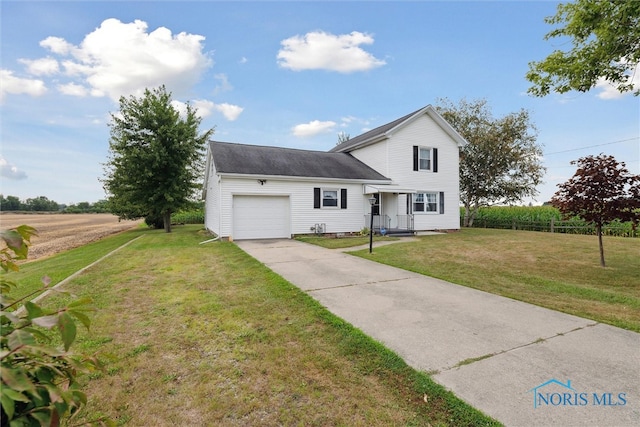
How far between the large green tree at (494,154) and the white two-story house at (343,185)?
6.09 m

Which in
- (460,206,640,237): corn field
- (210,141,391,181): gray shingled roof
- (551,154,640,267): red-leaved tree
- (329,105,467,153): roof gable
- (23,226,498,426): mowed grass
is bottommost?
(23,226,498,426): mowed grass

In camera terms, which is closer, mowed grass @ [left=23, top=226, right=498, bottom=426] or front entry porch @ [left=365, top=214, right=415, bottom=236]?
mowed grass @ [left=23, top=226, right=498, bottom=426]

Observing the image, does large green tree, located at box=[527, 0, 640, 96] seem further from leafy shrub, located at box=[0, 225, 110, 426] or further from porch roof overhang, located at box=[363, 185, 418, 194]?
leafy shrub, located at box=[0, 225, 110, 426]

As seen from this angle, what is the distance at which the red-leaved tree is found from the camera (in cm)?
746

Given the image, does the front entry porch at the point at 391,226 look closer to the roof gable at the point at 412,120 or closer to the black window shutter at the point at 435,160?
the black window shutter at the point at 435,160

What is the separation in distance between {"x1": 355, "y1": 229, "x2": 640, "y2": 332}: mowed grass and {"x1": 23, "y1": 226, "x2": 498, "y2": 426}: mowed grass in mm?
3625

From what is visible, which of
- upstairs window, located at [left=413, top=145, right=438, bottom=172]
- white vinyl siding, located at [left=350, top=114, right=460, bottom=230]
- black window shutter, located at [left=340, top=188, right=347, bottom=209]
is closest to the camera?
black window shutter, located at [left=340, top=188, right=347, bottom=209]

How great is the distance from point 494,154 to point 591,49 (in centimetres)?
1750

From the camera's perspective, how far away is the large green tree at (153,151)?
1680 centimetres

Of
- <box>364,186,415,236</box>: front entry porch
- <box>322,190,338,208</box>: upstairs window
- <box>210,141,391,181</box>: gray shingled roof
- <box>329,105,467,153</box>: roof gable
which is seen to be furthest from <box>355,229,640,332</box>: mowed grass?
<box>329,105,467,153</box>: roof gable

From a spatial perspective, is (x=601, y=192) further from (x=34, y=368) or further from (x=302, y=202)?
(x=302, y=202)

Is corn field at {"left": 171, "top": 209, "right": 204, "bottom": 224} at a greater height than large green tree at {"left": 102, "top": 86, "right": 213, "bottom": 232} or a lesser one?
lesser

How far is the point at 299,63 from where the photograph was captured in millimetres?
17688

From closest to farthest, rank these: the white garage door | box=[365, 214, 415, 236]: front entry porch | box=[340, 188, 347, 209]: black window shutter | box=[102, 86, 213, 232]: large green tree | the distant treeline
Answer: the white garage door → box=[365, 214, 415, 236]: front entry porch → box=[340, 188, 347, 209]: black window shutter → box=[102, 86, 213, 232]: large green tree → the distant treeline
